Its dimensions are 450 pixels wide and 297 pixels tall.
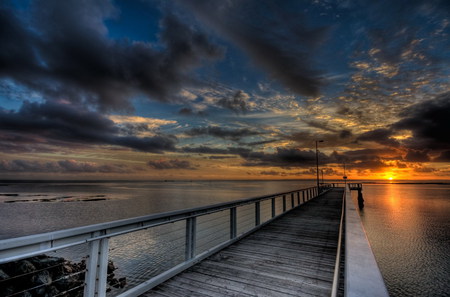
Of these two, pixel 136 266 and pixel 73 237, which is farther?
pixel 136 266

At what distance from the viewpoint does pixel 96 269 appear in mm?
2811

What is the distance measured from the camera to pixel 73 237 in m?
2.59

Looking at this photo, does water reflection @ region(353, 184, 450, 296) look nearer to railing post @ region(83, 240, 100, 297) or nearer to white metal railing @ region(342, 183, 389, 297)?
white metal railing @ region(342, 183, 389, 297)

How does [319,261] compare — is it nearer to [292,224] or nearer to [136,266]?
[292,224]

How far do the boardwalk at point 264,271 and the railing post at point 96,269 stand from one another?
0.92 m

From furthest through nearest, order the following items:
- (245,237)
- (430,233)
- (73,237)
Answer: (430,233) < (245,237) < (73,237)

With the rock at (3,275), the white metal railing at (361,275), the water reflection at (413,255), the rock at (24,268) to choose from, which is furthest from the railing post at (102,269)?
the water reflection at (413,255)

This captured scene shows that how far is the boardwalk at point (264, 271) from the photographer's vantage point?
3651 mm

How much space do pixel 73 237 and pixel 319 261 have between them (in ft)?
15.1

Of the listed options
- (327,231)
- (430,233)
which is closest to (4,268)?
(327,231)

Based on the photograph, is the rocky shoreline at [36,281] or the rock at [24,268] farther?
the rock at [24,268]

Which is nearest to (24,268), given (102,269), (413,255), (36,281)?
(36,281)

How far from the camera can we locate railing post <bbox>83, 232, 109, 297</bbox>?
2.73m

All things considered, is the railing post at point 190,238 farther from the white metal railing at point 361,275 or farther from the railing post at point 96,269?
the white metal railing at point 361,275
